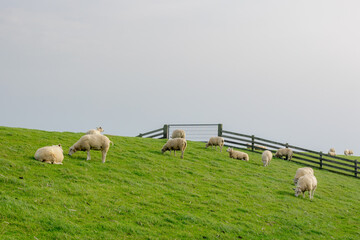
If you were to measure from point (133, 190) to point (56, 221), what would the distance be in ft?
13.3

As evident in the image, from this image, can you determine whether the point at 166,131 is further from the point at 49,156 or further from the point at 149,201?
the point at 149,201

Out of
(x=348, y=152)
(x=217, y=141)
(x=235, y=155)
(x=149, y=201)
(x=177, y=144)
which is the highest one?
(x=217, y=141)

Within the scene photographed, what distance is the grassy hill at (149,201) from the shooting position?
957cm

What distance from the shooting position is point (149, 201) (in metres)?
12.2

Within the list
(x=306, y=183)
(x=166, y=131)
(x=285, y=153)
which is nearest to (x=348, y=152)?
(x=285, y=153)

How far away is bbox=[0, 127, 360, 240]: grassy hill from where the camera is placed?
957cm

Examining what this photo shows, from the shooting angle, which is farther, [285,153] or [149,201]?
[285,153]

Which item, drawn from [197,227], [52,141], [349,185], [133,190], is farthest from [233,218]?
[349,185]

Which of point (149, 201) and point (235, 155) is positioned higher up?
point (235, 155)

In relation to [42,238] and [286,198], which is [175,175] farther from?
[42,238]

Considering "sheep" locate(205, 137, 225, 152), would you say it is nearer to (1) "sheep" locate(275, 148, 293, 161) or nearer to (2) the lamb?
(1) "sheep" locate(275, 148, 293, 161)

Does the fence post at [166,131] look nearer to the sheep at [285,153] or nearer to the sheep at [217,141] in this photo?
the sheep at [217,141]

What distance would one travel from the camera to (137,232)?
380 inches

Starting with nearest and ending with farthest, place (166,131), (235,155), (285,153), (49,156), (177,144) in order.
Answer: (49,156) < (177,144) < (235,155) < (285,153) < (166,131)
